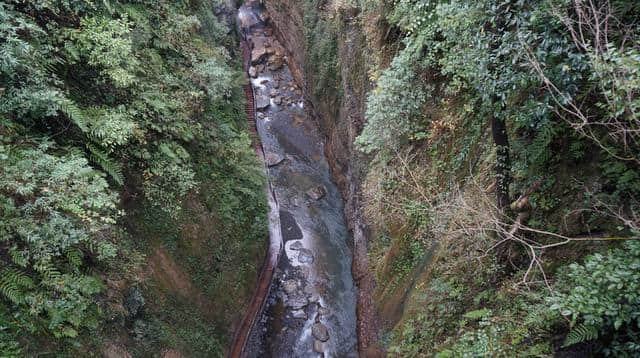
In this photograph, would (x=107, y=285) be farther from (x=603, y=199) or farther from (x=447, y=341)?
(x=603, y=199)

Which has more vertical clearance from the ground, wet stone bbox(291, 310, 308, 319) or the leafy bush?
the leafy bush

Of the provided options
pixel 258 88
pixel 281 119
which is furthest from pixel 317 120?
pixel 258 88

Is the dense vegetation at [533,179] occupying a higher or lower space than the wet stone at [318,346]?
higher

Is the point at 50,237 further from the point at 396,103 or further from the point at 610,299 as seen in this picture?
the point at 610,299

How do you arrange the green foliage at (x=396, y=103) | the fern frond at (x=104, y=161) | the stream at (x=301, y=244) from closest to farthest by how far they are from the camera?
the fern frond at (x=104, y=161) → the green foliage at (x=396, y=103) → the stream at (x=301, y=244)

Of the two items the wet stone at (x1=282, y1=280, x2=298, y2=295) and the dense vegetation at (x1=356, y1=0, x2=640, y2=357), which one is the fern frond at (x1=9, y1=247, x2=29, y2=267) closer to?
the dense vegetation at (x1=356, y1=0, x2=640, y2=357)

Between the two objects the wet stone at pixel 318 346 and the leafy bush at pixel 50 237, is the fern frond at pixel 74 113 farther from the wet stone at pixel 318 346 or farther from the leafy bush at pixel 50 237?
the wet stone at pixel 318 346

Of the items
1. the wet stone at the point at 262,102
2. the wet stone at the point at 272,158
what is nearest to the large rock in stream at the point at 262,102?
the wet stone at the point at 262,102

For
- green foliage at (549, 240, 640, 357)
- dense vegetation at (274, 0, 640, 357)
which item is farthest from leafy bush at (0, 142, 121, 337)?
green foliage at (549, 240, 640, 357)
